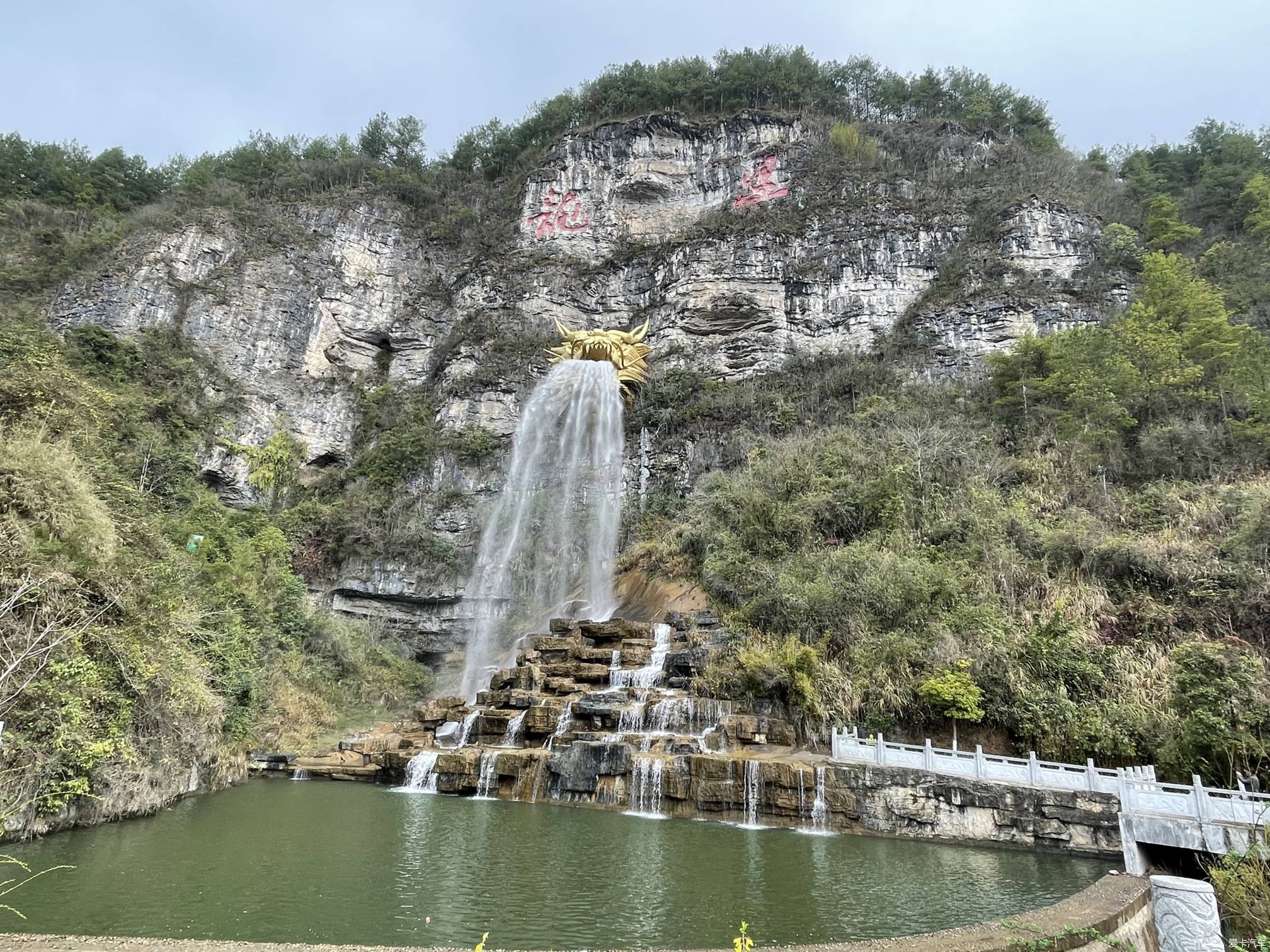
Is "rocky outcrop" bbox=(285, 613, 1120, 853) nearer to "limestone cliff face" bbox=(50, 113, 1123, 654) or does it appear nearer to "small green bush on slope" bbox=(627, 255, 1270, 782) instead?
"small green bush on slope" bbox=(627, 255, 1270, 782)

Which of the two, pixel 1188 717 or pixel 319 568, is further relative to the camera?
pixel 319 568

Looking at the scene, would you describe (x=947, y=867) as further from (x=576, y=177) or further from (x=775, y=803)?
(x=576, y=177)

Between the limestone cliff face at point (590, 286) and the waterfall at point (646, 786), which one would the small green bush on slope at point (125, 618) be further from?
the limestone cliff face at point (590, 286)

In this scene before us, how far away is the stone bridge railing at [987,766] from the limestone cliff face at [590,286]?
1404cm

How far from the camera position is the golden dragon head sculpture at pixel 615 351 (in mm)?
25734

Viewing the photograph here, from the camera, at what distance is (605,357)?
25938mm

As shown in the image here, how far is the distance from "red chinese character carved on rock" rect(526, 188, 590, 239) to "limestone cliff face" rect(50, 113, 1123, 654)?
119 millimetres

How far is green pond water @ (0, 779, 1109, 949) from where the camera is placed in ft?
14.7

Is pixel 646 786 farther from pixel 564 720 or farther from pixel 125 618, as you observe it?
pixel 125 618

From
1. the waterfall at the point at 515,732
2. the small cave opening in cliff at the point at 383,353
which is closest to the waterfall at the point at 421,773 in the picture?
the waterfall at the point at 515,732

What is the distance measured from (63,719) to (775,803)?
770cm

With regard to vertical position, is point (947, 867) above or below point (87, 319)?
below

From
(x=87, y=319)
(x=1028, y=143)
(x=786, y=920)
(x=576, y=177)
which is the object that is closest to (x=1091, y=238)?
(x=1028, y=143)

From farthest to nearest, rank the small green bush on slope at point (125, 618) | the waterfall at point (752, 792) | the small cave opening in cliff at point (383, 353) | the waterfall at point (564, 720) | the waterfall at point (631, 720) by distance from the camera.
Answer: the small cave opening in cliff at point (383, 353) < the waterfall at point (564, 720) < the waterfall at point (631, 720) < the waterfall at point (752, 792) < the small green bush on slope at point (125, 618)
